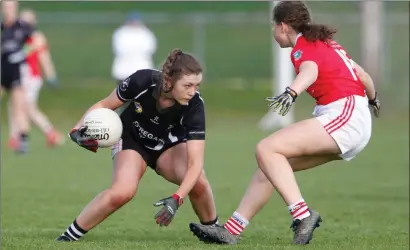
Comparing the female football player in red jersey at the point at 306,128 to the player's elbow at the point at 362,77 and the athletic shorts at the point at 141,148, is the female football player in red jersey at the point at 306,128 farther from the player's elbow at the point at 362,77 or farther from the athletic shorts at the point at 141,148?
the athletic shorts at the point at 141,148

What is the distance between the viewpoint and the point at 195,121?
7.02 metres

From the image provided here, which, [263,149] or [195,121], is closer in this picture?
[263,149]

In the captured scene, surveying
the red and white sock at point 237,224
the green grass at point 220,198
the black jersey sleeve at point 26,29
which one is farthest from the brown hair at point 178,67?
the black jersey sleeve at point 26,29

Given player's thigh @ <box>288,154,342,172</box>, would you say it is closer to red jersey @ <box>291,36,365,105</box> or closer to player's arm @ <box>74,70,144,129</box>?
red jersey @ <box>291,36,365,105</box>

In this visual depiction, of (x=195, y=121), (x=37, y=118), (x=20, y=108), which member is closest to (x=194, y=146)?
(x=195, y=121)

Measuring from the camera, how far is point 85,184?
40.1 ft

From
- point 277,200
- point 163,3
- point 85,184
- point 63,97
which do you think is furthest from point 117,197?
point 163,3

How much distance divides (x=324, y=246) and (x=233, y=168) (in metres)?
7.57

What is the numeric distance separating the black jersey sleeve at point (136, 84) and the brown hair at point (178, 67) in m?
0.21

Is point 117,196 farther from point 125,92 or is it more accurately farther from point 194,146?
point 125,92

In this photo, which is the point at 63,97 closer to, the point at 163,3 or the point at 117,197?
the point at 163,3

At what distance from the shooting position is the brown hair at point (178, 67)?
677 cm

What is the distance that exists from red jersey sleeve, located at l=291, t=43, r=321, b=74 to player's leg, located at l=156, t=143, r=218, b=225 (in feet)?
3.47

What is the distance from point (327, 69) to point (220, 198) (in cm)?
428
